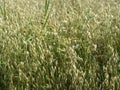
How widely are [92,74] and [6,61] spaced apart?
71cm

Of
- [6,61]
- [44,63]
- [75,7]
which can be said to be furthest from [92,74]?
[75,7]

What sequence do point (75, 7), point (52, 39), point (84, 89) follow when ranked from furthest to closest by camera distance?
point (75, 7), point (52, 39), point (84, 89)

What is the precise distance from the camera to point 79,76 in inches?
69.4

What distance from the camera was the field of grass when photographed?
183 centimetres

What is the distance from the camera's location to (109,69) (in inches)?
73.5

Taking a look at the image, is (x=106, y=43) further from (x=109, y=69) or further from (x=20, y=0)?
(x=20, y=0)

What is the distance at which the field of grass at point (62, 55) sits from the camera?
6.01ft

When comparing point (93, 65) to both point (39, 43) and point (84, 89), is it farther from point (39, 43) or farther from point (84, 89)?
point (39, 43)

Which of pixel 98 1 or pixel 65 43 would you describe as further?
pixel 98 1

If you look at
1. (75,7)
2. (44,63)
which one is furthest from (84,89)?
(75,7)

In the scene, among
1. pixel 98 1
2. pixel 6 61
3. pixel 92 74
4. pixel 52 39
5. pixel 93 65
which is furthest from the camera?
pixel 98 1

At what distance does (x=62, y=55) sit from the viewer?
2.16 metres

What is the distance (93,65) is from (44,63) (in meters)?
0.37

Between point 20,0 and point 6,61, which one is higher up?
point 20,0
